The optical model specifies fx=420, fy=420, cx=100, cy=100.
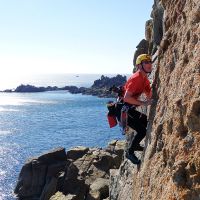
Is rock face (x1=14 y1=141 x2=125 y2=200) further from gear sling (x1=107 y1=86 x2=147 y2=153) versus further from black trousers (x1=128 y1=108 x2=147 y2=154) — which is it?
black trousers (x1=128 y1=108 x2=147 y2=154)

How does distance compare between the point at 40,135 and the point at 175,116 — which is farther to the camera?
the point at 40,135

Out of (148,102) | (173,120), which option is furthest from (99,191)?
(173,120)

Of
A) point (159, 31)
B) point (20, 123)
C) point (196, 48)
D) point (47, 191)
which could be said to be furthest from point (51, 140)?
point (196, 48)

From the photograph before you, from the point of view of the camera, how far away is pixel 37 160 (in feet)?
185

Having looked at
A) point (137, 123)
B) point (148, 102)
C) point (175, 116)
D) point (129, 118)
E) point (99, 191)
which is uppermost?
point (148, 102)

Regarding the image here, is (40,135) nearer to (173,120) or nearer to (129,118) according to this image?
(129,118)

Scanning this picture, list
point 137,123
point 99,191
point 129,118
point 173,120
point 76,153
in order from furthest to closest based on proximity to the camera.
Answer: point 76,153
point 99,191
point 137,123
point 129,118
point 173,120

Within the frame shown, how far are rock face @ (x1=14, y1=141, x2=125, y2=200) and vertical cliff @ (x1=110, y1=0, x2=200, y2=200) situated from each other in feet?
83.5

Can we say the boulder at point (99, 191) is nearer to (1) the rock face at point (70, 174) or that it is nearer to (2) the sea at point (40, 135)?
(1) the rock face at point (70, 174)

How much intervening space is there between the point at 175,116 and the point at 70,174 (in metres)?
37.5

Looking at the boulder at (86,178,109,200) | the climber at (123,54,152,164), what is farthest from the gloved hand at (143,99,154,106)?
the boulder at (86,178,109,200)

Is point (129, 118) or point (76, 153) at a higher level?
point (129, 118)

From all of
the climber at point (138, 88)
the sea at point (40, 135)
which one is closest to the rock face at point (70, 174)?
the sea at point (40, 135)

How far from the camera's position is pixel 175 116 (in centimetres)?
1013
